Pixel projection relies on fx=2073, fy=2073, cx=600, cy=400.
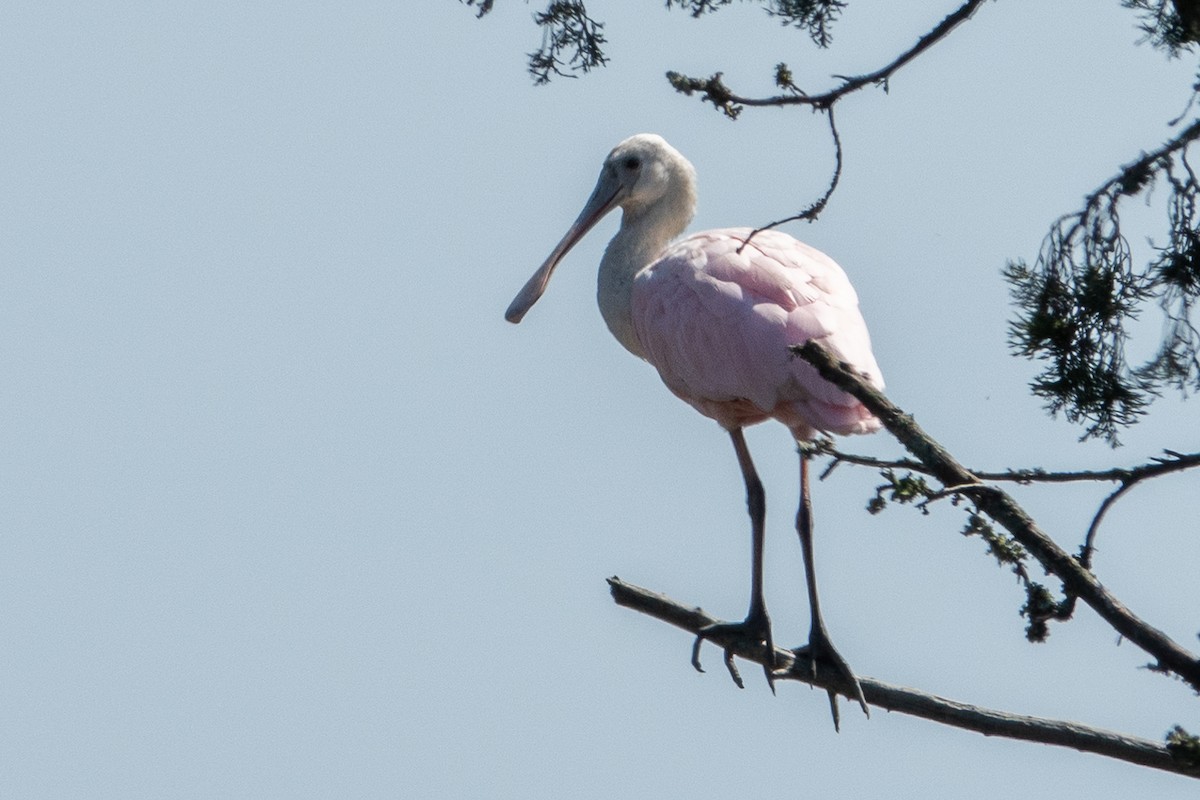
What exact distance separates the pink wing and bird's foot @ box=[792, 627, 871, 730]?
927 millimetres

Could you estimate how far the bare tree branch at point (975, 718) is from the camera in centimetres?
661

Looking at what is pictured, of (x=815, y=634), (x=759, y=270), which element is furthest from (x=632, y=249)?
(x=815, y=634)

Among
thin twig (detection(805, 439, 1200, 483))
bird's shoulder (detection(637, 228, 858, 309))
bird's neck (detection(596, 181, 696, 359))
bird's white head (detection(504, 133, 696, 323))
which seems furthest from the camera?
bird's white head (detection(504, 133, 696, 323))

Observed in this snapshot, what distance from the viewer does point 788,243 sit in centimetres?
946

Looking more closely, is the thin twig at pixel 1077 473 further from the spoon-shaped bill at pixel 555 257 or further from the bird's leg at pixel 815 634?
the spoon-shaped bill at pixel 555 257

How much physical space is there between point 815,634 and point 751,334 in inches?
51.5

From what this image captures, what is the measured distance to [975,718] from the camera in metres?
7.04

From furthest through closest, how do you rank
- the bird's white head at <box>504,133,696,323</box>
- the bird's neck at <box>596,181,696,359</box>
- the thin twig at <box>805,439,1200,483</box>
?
1. the bird's white head at <box>504,133,696,323</box>
2. the bird's neck at <box>596,181,696,359</box>
3. the thin twig at <box>805,439,1200,483</box>

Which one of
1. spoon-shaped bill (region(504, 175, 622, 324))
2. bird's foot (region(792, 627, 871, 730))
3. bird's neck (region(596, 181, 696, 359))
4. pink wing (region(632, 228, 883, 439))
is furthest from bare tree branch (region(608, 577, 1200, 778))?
spoon-shaped bill (region(504, 175, 622, 324))

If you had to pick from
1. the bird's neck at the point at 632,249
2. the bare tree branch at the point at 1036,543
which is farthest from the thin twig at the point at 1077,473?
the bird's neck at the point at 632,249

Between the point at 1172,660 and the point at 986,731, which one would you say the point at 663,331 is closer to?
the point at 986,731

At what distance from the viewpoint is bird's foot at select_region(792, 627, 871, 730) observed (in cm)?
819

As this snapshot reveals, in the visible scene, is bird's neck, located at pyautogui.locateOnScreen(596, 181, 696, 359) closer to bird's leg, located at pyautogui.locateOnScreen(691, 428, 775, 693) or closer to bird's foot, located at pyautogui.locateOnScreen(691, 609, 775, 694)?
bird's leg, located at pyautogui.locateOnScreen(691, 428, 775, 693)

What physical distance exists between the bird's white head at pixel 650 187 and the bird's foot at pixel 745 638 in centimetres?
243
